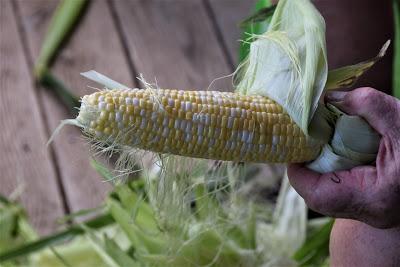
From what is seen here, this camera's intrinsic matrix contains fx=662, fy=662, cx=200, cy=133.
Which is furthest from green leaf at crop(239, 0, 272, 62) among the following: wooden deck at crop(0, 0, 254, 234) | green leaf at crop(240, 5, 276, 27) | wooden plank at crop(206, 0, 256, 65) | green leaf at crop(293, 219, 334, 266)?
wooden plank at crop(206, 0, 256, 65)

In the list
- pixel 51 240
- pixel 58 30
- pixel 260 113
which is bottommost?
pixel 51 240

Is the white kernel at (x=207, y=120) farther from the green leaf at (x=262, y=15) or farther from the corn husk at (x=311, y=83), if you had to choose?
the green leaf at (x=262, y=15)

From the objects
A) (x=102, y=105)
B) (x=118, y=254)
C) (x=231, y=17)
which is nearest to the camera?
(x=102, y=105)

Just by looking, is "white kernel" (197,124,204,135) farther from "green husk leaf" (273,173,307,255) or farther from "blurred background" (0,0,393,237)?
"blurred background" (0,0,393,237)

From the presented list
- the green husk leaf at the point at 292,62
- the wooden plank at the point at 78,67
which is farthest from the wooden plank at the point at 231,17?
the green husk leaf at the point at 292,62

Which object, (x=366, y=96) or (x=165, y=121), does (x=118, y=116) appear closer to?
(x=165, y=121)

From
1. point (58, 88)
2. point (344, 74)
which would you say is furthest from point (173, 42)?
point (344, 74)

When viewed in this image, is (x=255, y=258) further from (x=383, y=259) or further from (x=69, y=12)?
(x=69, y=12)

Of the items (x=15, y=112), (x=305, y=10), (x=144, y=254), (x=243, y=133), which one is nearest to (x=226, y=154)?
(x=243, y=133)
